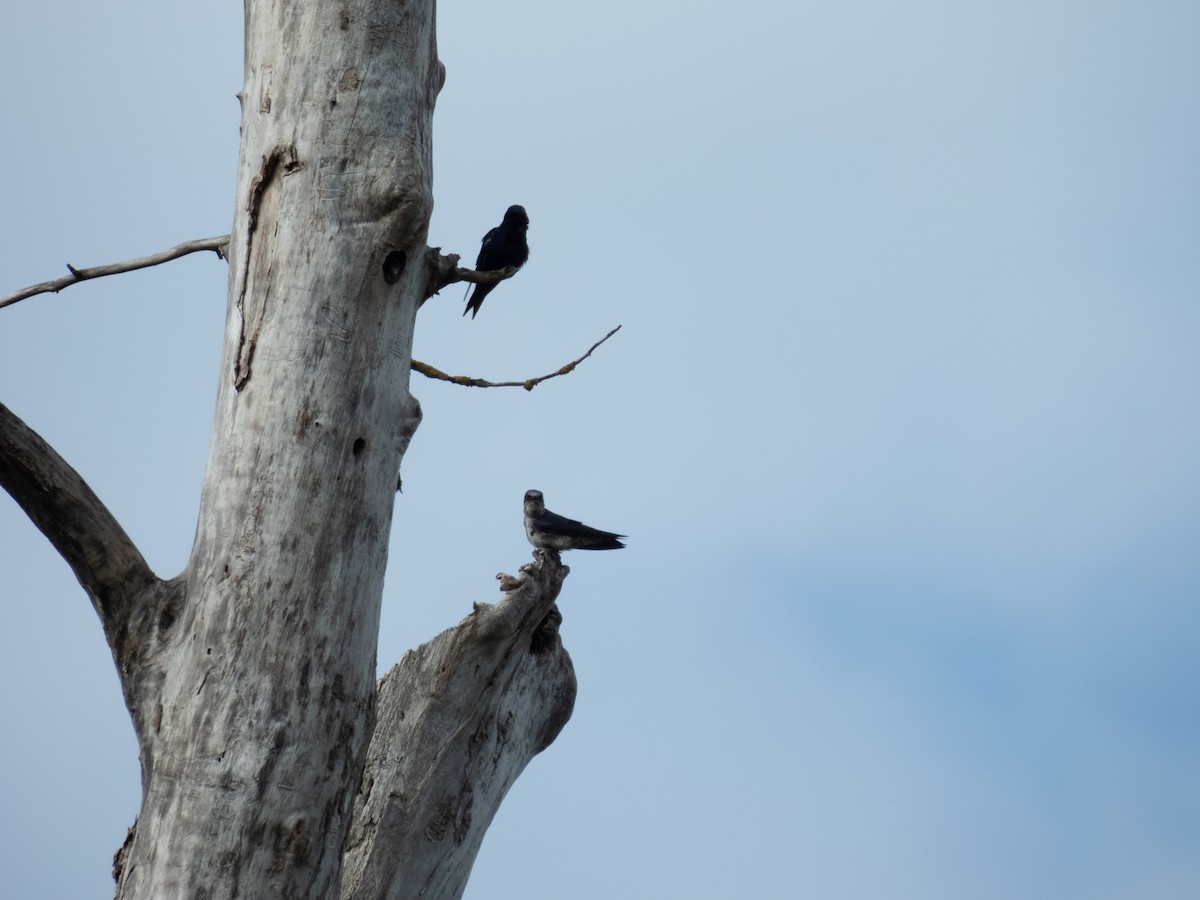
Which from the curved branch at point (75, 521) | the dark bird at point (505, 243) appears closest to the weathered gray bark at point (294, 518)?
the curved branch at point (75, 521)

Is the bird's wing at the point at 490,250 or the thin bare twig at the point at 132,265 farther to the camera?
the bird's wing at the point at 490,250

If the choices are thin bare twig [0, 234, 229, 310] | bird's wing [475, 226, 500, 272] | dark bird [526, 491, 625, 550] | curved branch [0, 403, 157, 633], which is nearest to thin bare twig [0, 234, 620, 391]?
thin bare twig [0, 234, 229, 310]

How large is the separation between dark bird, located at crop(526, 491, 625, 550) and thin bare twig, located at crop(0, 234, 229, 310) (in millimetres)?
1825

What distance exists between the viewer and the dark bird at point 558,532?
17.1 feet

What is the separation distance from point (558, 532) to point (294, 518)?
2.12m

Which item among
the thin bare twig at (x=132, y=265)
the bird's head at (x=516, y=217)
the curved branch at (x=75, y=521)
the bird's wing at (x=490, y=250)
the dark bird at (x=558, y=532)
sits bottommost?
the curved branch at (x=75, y=521)

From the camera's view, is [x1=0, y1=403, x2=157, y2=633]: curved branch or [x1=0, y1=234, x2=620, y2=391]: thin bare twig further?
[x1=0, y1=234, x2=620, y2=391]: thin bare twig

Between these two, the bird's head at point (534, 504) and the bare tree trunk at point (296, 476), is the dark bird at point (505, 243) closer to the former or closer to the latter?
the bird's head at point (534, 504)

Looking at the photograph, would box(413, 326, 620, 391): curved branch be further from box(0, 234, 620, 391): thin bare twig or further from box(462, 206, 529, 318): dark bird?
box(462, 206, 529, 318): dark bird

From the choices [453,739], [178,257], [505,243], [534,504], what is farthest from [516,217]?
[453,739]

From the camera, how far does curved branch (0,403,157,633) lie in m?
3.15

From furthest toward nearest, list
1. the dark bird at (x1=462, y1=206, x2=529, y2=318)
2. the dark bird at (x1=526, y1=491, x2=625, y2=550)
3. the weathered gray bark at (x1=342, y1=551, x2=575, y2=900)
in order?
the dark bird at (x1=462, y1=206, x2=529, y2=318), the dark bird at (x1=526, y1=491, x2=625, y2=550), the weathered gray bark at (x1=342, y1=551, x2=575, y2=900)

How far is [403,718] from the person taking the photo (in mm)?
4188

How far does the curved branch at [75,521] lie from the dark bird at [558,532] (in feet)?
6.66
